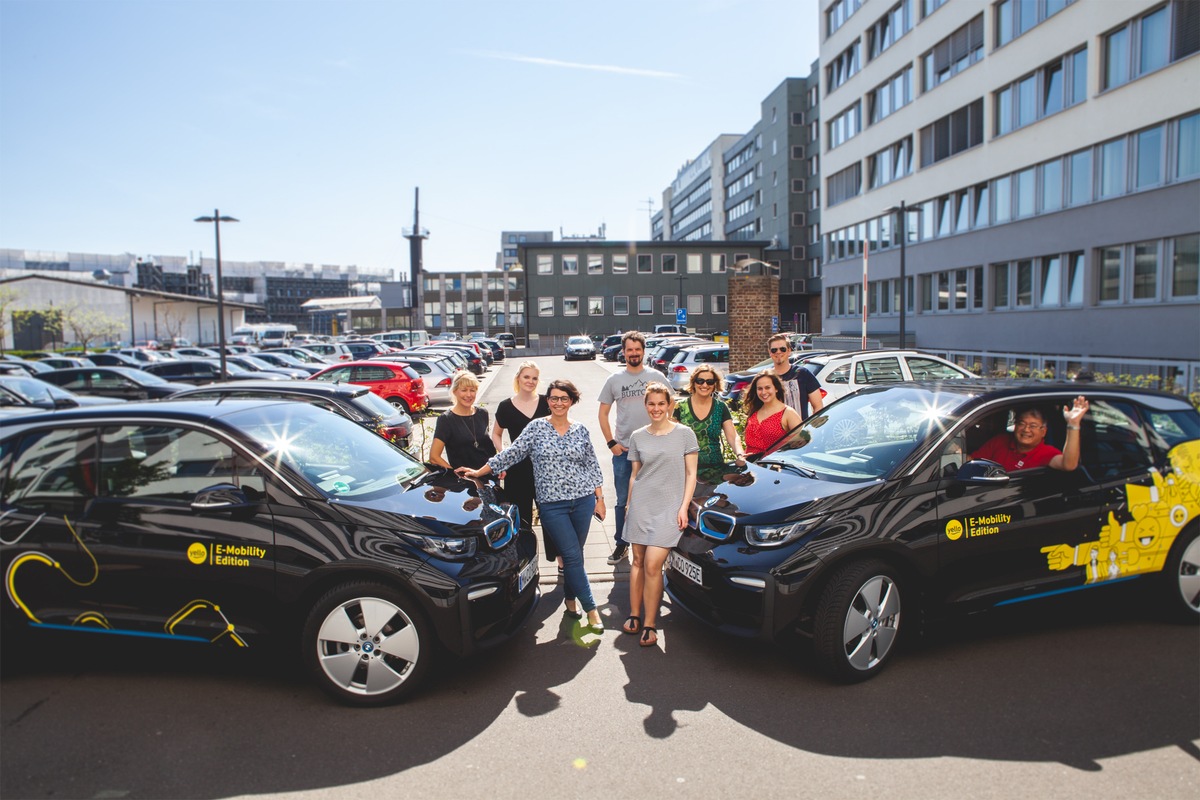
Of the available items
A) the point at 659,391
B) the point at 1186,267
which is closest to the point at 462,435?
the point at 659,391

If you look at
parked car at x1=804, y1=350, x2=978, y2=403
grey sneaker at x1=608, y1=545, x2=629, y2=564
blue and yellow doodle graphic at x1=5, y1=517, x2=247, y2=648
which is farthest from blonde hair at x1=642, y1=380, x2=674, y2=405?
parked car at x1=804, y1=350, x2=978, y2=403

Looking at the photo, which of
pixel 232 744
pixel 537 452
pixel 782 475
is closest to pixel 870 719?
pixel 782 475

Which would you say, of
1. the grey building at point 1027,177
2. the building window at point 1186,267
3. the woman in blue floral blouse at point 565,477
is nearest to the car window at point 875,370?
the grey building at point 1027,177

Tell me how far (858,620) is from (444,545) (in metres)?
2.29

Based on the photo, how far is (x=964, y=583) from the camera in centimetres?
459

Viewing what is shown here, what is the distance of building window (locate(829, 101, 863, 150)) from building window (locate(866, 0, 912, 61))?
279cm

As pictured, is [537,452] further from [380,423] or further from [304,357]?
[304,357]

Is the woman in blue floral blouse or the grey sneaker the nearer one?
the woman in blue floral blouse

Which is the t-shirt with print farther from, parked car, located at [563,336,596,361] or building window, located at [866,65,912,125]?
parked car, located at [563,336,596,361]

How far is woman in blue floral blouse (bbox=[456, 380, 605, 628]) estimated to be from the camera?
5.29 metres

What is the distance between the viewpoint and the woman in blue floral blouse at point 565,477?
529 cm

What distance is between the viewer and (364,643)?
412 centimetres

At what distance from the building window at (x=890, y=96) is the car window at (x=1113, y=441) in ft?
117

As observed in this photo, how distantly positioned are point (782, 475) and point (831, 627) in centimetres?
117
